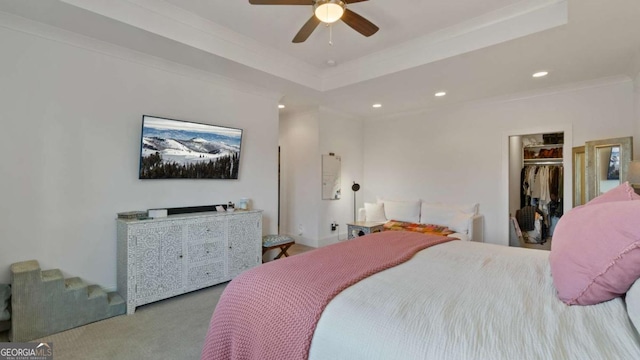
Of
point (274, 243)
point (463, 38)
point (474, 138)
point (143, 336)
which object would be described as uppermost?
point (463, 38)

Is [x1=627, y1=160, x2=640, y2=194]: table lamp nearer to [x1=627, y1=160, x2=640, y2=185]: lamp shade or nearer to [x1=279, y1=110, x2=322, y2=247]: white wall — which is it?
[x1=627, y1=160, x2=640, y2=185]: lamp shade

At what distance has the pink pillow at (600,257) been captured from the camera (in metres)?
1.01

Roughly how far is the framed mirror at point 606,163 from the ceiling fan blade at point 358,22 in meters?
2.96

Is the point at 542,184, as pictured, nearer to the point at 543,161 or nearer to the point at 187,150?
the point at 543,161

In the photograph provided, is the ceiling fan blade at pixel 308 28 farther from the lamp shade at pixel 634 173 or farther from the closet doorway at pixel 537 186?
the closet doorway at pixel 537 186

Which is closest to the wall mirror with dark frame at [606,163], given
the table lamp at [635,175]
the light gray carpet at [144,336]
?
the table lamp at [635,175]

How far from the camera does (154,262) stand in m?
2.76

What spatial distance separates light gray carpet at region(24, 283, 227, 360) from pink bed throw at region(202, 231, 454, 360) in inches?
35.5

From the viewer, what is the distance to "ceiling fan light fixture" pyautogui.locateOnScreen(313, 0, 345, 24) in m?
2.04

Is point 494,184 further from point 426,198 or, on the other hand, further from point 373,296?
point 373,296

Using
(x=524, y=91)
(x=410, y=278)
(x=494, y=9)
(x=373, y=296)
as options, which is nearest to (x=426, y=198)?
(x=524, y=91)

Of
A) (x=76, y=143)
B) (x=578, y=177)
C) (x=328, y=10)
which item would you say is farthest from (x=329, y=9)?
(x=578, y=177)

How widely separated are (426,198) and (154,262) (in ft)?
14.0

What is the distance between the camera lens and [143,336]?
2.27 metres
